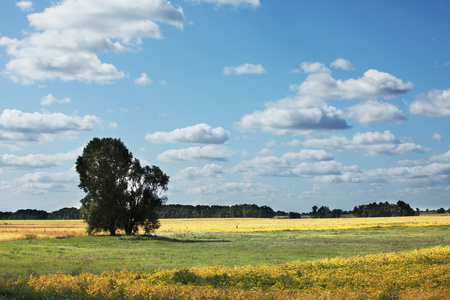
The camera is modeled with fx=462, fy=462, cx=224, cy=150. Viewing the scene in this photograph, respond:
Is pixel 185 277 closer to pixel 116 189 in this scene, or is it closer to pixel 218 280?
pixel 218 280

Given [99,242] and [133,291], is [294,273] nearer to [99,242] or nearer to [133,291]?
[133,291]

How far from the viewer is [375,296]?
20156mm

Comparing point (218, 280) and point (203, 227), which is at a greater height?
point (218, 280)

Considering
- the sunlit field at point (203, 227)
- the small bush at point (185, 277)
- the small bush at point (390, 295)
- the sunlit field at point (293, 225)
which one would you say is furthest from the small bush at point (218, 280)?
the sunlit field at point (293, 225)

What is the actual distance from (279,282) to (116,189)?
2215 inches

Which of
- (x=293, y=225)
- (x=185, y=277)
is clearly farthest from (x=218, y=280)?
(x=293, y=225)

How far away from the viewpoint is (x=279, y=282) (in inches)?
963

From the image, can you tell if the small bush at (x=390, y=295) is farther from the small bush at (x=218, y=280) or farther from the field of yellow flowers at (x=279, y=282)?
the small bush at (x=218, y=280)

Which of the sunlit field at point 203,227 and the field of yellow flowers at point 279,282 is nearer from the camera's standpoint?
the field of yellow flowers at point 279,282

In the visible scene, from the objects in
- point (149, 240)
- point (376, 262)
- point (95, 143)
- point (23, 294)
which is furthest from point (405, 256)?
point (95, 143)

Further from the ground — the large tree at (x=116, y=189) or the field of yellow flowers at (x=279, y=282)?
the large tree at (x=116, y=189)

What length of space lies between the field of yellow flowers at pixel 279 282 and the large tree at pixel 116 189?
50521 mm

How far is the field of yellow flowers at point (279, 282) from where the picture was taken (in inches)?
802

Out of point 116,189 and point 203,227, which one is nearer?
point 116,189
